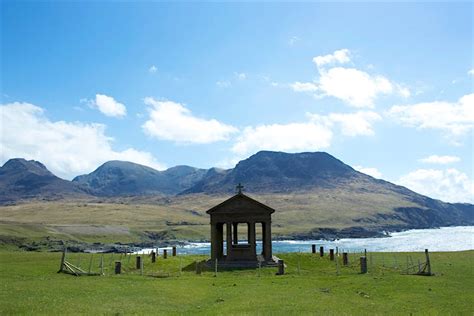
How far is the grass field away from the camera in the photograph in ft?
92.5

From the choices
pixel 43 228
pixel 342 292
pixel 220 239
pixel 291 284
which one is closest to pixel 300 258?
pixel 220 239

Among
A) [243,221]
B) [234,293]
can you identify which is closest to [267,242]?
[243,221]

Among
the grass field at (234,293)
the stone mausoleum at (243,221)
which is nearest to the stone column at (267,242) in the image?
the stone mausoleum at (243,221)

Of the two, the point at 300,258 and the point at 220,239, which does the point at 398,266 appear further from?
the point at 220,239

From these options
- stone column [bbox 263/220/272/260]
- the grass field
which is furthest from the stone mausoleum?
the grass field

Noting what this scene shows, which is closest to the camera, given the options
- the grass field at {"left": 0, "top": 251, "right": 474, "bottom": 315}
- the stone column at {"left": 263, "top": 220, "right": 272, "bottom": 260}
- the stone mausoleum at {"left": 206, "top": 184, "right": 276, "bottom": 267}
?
the grass field at {"left": 0, "top": 251, "right": 474, "bottom": 315}

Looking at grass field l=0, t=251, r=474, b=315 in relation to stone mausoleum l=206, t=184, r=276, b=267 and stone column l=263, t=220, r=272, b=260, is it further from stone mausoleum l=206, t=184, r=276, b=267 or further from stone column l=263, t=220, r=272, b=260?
stone column l=263, t=220, r=272, b=260

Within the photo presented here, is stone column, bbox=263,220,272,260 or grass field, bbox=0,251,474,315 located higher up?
stone column, bbox=263,220,272,260

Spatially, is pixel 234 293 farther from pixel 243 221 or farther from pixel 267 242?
pixel 267 242

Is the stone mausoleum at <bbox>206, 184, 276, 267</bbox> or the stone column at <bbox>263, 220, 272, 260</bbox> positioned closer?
the stone mausoleum at <bbox>206, 184, 276, 267</bbox>

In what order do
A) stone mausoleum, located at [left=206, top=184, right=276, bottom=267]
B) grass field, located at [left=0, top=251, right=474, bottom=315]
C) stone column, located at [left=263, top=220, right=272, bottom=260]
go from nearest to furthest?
1. grass field, located at [left=0, top=251, right=474, bottom=315]
2. stone mausoleum, located at [left=206, top=184, right=276, bottom=267]
3. stone column, located at [left=263, top=220, right=272, bottom=260]

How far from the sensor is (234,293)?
35688mm

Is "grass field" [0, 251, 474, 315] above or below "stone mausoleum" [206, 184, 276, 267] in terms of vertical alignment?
below

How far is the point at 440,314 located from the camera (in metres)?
26.9
